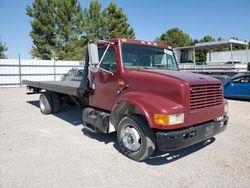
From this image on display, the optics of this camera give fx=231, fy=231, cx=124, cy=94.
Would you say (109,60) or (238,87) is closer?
(109,60)

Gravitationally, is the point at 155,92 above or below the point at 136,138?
above

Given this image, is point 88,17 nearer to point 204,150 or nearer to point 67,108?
point 67,108

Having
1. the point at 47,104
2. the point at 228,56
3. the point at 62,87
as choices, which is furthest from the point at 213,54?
the point at 62,87

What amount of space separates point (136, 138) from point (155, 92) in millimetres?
877

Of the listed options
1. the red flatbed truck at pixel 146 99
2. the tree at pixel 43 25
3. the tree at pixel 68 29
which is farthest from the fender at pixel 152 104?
the tree at pixel 43 25

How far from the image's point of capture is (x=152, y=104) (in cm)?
369

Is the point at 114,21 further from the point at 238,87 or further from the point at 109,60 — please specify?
the point at 109,60

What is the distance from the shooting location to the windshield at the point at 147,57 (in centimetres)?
466

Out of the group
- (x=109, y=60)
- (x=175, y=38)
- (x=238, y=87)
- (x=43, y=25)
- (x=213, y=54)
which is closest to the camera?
(x=109, y=60)

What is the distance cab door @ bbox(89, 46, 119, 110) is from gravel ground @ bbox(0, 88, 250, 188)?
3.05ft

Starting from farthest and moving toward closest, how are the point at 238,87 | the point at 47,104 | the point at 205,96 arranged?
the point at 238,87
the point at 47,104
the point at 205,96

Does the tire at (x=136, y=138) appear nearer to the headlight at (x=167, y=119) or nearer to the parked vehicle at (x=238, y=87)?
the headlight at (x=167, y=119)

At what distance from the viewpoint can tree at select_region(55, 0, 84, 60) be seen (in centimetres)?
2675

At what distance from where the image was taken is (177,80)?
12.4 ft
